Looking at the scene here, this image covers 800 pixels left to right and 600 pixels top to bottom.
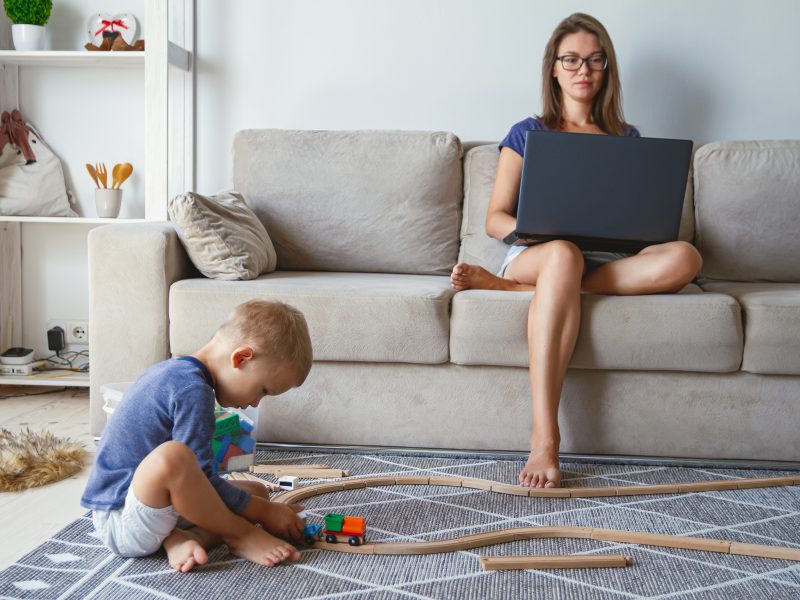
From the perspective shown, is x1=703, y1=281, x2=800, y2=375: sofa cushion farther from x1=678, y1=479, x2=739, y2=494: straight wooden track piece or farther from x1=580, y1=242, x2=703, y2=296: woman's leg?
x1=678, y1=479, x2=739, y2=494: straight wooden track piece

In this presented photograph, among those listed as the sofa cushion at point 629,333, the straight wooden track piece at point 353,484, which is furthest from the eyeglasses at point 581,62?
the straight wooden track piece at point 353,484

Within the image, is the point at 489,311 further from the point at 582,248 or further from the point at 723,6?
the point at 723,6

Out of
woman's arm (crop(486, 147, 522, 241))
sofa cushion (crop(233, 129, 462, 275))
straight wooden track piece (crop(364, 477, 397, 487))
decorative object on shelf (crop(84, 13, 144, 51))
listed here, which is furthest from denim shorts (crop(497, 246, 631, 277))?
decorative object on shelf (crop(84, 13, 144, 51))

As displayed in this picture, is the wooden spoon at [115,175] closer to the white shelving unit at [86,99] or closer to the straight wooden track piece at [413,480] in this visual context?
the white shelving unit at [86,99]

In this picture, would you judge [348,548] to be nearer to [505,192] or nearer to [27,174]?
[505,192]

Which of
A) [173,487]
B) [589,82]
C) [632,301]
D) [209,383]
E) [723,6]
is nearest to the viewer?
[173,487]

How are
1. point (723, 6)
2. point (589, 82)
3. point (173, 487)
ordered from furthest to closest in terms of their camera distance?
point (723, 6)
point (589, 82)
point (173, 487)

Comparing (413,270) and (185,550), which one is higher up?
(413,270)

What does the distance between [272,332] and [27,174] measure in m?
1.90

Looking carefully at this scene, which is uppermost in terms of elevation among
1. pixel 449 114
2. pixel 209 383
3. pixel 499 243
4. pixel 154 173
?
pixel 449 114

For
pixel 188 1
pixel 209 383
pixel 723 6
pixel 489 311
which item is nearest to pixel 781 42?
pixel 723 6

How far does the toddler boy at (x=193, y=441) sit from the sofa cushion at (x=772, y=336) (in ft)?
3.81

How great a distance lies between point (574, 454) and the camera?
2172 mm

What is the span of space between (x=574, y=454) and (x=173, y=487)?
113 centimetres
